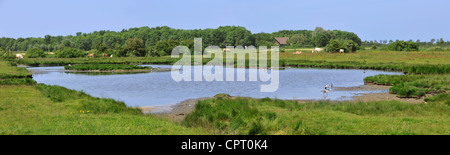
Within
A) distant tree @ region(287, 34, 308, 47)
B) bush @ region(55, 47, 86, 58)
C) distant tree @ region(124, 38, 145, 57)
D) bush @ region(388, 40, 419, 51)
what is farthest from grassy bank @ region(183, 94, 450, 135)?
distant tree @ region(287, 34, 308, 47)

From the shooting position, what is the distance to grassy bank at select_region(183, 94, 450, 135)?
15922 millimetres

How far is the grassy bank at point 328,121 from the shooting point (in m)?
15.9

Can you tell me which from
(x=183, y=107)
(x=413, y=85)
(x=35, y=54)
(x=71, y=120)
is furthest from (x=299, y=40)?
(x=71, y=120)

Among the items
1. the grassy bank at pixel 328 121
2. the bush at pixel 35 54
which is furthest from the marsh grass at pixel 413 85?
the bush at pixel 35 54

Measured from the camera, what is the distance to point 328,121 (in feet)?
60.7

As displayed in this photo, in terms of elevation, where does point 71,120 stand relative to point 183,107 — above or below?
above

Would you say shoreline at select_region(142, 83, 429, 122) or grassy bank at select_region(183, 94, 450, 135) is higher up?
grassy bank at select_region(183, 94, 450, 135)

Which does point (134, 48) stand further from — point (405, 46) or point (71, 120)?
point (71, 120)

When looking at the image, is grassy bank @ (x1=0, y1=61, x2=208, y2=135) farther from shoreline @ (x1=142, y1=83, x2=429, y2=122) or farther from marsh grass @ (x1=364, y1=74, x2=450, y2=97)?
marsh grass @ (x1=364, y1=74, x2=450, y2=97)

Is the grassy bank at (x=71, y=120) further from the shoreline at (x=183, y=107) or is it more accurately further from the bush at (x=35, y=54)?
the bush at (x=35, y=54)

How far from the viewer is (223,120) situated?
62.7ft

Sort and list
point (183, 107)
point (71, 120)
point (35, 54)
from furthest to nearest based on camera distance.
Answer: point (35, 54), point (183, 107), point (71, 120)
